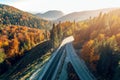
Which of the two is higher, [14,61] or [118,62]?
[118,62]

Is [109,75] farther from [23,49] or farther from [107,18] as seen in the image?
[23,49]

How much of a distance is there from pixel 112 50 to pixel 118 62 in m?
6.62

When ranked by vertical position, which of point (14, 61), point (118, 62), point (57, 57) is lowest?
point (14, 61)

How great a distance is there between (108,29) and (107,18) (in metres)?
25.5

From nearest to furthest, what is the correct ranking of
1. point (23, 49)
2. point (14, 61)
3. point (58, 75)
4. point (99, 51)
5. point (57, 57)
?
point (99, 51) → point (58, 75) → point (57, 57) → point (14, 61) → point (23, 49)

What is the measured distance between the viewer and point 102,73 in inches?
3455

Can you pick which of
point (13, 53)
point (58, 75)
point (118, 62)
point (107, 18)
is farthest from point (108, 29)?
point (13, 53)

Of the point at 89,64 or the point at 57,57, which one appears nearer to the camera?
the point at 89,64

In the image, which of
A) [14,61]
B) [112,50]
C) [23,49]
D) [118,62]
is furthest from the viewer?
[23,49]

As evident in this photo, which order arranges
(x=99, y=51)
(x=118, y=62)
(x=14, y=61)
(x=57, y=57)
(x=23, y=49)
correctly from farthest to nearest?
(x=23, y=49) → (x=14, y=61) → (x=57, y=57) → (x=99, y=51) → (x=118, y=62)

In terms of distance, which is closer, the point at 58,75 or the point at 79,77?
the point at 79,77

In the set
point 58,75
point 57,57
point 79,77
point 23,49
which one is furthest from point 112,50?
point 23,49

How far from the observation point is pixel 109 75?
274 feet

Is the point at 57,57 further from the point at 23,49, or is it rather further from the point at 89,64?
the point at 23,49
